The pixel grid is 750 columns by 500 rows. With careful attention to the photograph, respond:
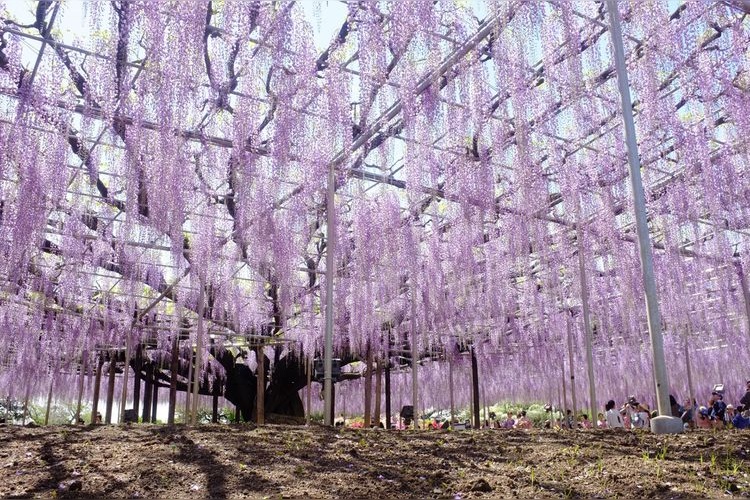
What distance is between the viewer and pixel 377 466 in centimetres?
417

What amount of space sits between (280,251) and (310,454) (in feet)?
22.3

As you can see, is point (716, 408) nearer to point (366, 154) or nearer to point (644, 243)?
point (644, 243)

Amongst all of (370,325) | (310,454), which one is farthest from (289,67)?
(370,325)

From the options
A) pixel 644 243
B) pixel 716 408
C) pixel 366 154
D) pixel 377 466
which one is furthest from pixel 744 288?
pixel 377 466

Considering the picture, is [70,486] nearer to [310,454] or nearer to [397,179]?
[310,454]

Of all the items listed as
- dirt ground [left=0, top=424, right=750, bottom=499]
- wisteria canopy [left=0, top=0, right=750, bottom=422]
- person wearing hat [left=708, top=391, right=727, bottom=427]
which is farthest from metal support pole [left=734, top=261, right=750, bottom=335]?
dirt ground [left=0, top=424, right=750, bottom=499]

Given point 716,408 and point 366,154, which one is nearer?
point 716,408

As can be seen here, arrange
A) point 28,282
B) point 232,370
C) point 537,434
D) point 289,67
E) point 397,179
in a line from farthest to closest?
point 232,370 < point 28,282 < point 397,179 < point 289,67 < point 537,434

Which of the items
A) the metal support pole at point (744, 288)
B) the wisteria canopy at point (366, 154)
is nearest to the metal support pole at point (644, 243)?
the wisteria canopy at point (366, 154)

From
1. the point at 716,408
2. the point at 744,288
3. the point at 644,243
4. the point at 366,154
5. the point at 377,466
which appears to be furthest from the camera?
the point at 744,288

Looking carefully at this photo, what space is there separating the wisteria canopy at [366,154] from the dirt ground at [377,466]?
4054 mm

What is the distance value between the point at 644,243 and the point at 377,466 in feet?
9.25

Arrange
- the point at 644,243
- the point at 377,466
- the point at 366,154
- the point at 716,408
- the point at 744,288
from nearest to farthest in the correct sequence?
the point at 377,466
the point at 644,243
the point at 716,408
the point at 366,154
the point at 744,288

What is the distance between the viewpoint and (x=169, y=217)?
9305mm
